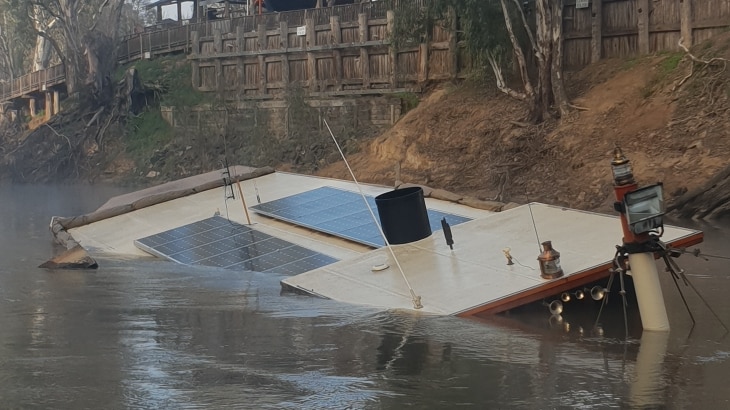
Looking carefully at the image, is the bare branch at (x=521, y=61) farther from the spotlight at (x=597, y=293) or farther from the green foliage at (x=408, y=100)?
the spotlight at (x=597, y=293)

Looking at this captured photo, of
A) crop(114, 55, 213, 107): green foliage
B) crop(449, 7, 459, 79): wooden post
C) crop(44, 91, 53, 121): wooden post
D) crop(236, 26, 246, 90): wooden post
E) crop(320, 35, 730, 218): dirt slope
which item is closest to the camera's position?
crop(320, 35, 730, 218): dirt slope

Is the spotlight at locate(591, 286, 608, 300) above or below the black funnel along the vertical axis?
below

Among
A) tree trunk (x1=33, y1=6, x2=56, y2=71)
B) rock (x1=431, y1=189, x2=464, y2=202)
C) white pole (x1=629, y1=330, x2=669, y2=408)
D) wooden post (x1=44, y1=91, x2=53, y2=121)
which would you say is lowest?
white pole (x1=629, y1=330, x2=669, y2=408)

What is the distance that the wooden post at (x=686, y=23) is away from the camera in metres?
25.4

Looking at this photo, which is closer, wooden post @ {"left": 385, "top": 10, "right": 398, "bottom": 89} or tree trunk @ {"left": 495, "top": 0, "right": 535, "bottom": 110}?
tree trunk @ {"left": 495, "top": 0, "right": 535, "bottom": 110}

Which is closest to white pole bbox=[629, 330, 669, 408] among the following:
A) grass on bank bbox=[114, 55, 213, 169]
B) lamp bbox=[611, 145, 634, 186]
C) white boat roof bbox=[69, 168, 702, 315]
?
white boat roof bbox=[69, 168, 702, 315]

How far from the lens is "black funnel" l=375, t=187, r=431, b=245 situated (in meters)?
14.5

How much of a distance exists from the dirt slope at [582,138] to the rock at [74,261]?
443 inches

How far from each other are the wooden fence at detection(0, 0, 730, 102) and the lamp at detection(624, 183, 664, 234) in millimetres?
16499

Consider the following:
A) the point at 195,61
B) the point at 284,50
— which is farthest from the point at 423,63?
the point at 195,61

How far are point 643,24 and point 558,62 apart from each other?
102 inches

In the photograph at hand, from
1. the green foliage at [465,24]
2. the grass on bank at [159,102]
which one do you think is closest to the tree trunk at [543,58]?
the green foliage at [465,24]

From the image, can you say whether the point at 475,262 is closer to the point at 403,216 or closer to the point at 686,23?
the point at 403,216

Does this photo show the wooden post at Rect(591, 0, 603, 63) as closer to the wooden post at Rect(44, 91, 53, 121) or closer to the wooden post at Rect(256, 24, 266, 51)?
the wooden post at Rect(256, 24, 266, 51)
